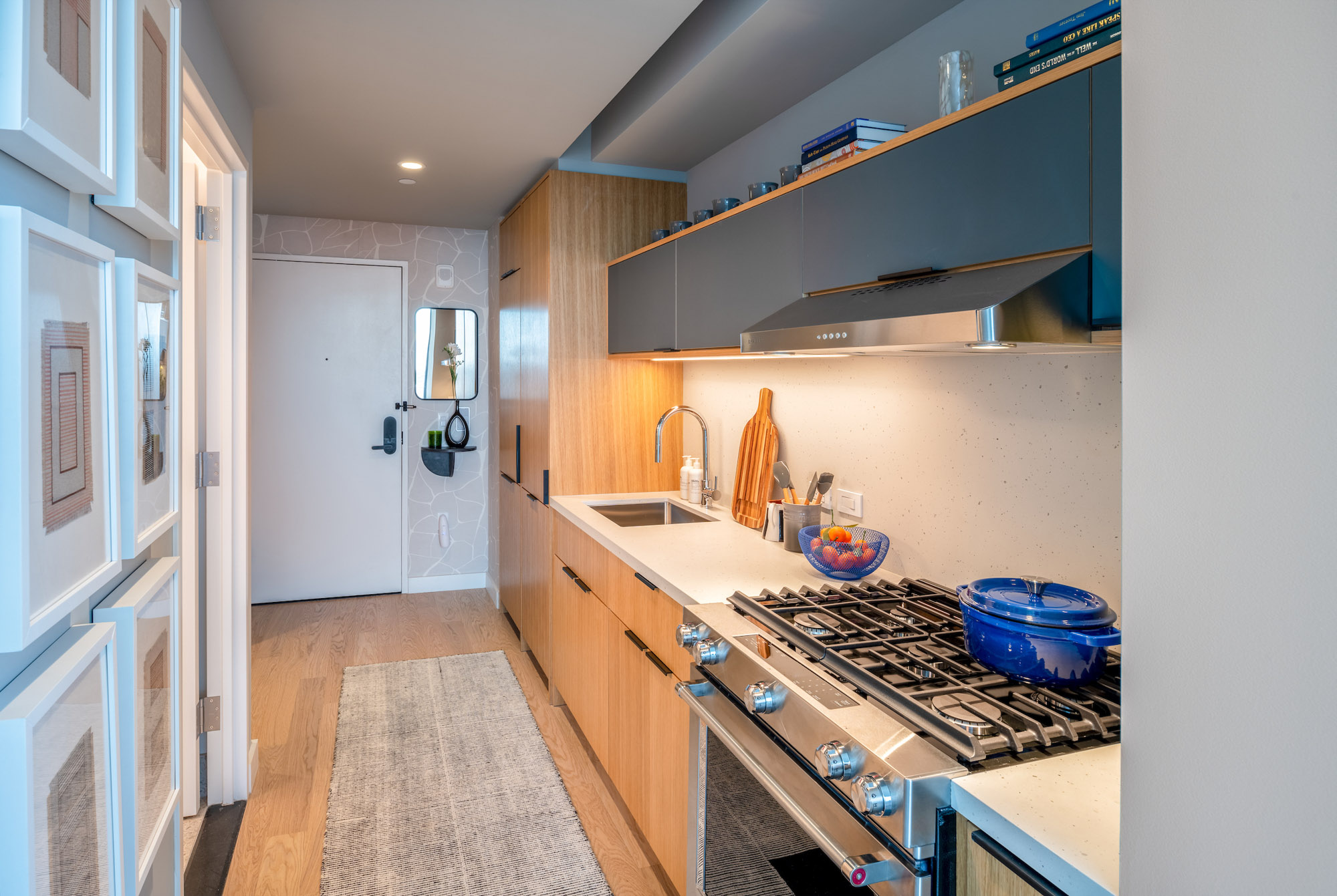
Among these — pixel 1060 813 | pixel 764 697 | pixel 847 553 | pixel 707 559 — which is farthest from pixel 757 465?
pixel 1060 813

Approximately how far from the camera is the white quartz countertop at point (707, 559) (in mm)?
1963

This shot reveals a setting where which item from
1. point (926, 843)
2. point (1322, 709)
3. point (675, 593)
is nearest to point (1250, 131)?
point (1322, 709)

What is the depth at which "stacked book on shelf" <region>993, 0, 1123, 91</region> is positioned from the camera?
3.89 ft

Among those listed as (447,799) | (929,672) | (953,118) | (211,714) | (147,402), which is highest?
(953,118)

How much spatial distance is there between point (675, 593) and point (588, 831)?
980 mm

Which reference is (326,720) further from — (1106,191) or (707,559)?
(1106,191)

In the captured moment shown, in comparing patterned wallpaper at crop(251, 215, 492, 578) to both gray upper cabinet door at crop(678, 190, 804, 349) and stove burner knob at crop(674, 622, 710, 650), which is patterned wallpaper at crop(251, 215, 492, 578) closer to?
gray upper cabinet door at crop(678, 190, 804, 349)

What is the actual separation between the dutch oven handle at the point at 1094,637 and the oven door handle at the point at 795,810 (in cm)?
47

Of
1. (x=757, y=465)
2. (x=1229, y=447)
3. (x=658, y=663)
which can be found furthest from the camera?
(x=757, y=465)

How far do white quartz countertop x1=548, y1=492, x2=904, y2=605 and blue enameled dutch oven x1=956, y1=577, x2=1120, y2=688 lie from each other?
25.7 inches

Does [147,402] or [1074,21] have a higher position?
[1074,21]

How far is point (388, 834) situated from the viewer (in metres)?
2.38

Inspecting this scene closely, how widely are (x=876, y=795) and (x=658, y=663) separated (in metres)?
1.06

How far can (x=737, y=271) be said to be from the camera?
2.27 metres
